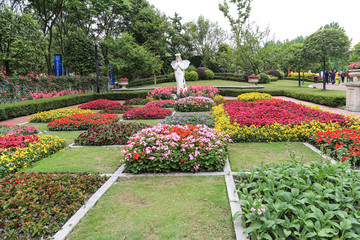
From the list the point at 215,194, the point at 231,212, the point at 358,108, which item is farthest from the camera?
the point at 358,108

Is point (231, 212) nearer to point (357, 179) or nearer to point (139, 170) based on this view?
point (357, 179)

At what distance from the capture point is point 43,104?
12.8 meters

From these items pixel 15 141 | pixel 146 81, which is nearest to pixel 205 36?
pixel 146 81

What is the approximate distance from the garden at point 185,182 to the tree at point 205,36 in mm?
27926

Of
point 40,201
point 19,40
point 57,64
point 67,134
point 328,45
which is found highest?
point 19,40

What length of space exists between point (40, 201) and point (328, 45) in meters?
20.3

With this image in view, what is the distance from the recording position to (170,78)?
27.7 m

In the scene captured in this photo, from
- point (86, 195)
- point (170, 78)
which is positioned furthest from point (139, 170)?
point (170, 78)

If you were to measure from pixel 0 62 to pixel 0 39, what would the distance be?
2347mm

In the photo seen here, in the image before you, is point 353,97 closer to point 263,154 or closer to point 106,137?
point 263,154

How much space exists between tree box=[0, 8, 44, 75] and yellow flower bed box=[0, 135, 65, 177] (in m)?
15.4

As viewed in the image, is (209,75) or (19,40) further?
(209,75)

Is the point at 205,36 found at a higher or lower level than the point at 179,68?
higher

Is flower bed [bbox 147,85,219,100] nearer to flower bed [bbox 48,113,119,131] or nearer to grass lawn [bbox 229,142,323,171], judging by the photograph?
flower bed [bbox 48,113,119,131]
